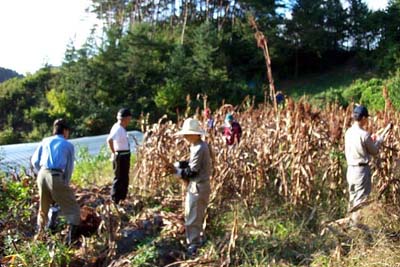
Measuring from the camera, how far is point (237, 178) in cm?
554

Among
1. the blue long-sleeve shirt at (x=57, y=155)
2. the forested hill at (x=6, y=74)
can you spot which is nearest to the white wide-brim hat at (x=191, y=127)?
the blue long-sleeve shirt at (x=57, y=155)

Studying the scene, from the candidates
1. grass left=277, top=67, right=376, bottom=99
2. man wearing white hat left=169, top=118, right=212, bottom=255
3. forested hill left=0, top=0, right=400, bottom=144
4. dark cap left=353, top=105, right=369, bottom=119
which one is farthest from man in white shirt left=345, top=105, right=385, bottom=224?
grass left=277, top=67, right=376, bottom=99

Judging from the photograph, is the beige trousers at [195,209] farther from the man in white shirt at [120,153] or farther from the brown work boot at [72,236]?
the man in white shirt at [120,153]

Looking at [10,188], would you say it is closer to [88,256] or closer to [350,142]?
[88,256]

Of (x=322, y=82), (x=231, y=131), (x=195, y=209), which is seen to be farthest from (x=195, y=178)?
(x=322, y=82)

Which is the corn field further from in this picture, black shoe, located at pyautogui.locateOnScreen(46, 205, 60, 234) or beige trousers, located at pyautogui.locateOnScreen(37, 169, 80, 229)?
black shoe, located at pyautogui.locateOnScreen(46, 205, 60, 234)

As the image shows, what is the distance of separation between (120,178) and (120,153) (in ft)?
0.98

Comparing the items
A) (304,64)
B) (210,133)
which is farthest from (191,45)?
(210,133)

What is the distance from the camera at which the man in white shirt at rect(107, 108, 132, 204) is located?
5.86m

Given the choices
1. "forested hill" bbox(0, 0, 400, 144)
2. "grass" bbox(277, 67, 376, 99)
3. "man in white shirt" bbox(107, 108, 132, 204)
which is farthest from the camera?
"grass" bbox(277, 67, 376, 99)

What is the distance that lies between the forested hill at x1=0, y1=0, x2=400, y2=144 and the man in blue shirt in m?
12.6

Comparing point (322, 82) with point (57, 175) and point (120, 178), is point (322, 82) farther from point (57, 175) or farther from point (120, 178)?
point (57, 175)

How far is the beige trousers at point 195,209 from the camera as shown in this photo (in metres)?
4.58

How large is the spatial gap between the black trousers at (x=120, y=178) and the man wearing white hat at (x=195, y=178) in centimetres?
148
